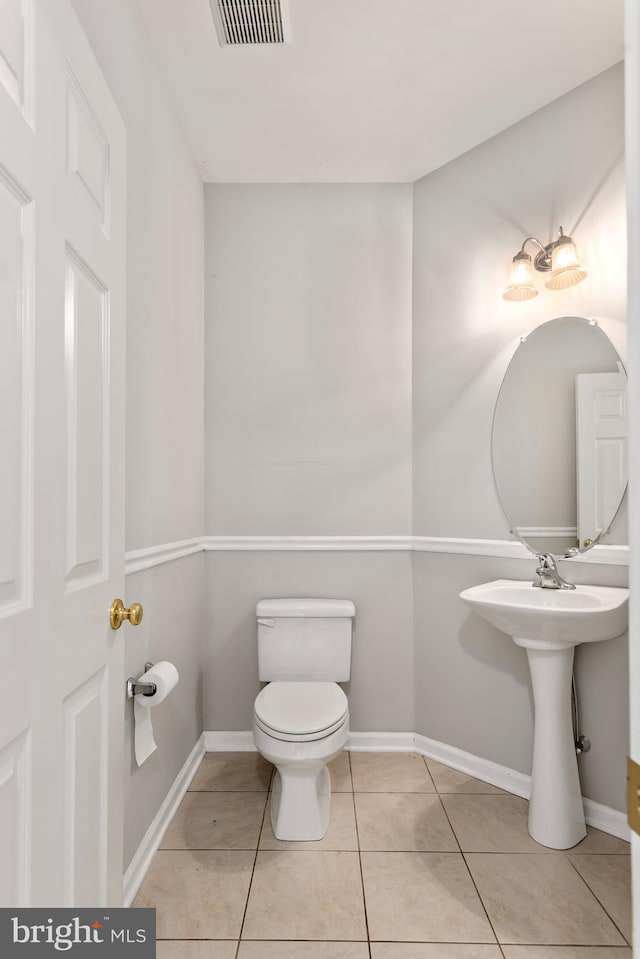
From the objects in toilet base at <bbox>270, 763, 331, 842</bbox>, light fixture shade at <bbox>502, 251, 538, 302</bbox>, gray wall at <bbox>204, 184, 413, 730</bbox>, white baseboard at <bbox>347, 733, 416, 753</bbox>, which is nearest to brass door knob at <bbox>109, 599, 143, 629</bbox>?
toilet base at <bbox>270, 763, 331, 842</bbox>

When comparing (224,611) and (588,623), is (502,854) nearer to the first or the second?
(588,623)

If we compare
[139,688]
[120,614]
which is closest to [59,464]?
[120,614]

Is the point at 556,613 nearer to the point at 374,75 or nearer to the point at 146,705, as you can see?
the point at 146,705

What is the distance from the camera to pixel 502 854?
1.74 m

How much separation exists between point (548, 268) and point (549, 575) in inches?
44.4

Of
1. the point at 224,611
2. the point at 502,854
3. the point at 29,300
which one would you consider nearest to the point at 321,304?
the point at 224,611

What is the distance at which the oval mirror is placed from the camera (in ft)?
6.23

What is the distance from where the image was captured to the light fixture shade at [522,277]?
6.89 ft

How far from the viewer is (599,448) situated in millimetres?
1920

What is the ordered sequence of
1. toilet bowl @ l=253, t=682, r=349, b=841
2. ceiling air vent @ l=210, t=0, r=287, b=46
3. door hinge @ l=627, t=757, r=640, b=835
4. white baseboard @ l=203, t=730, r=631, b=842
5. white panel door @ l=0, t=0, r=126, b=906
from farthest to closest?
white baseboard @ l=203, t=730, r=631, b=842 → toilet bowl @ l=253, t=682, r=349, b=841 → ceiling air vent @ l=210, t=0, r=287, b=46 → white panel door @ l=0, t=0, r=126, b=906 → door hinge @ l=627, t=757, r=640, b=835

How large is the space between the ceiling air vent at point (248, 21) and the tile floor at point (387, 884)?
2.54 m

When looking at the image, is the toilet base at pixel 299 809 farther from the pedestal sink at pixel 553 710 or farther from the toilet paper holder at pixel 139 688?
the pedestal sink at pixel 553 710

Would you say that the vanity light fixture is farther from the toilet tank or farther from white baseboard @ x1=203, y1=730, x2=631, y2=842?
white baseboard @ x1=203, y1=730, x2=631, y2=842

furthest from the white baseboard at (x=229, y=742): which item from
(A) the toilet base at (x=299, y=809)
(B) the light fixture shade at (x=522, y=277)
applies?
(B) the light fixture shade at (x=522, y=277)
